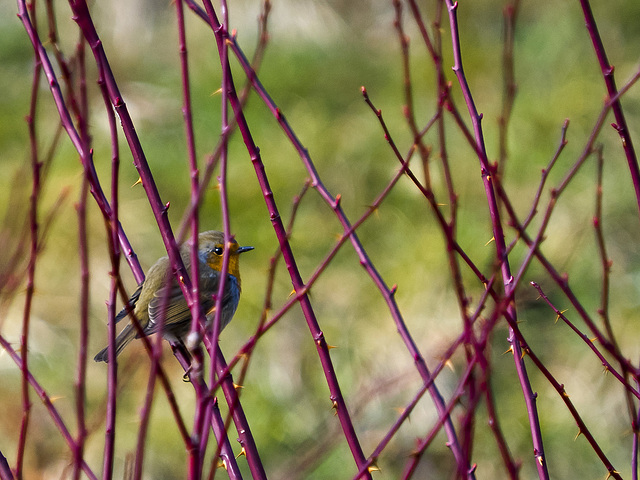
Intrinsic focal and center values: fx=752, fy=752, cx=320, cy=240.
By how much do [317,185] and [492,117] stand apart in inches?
194

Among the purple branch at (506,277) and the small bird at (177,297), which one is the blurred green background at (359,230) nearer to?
the small bird at (177,297)

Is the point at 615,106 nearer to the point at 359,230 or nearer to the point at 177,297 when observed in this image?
the point at 177,297

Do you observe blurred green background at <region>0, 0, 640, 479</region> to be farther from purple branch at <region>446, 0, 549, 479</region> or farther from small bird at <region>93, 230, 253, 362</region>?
purple branch at <region>446, 0, 549, 479</region>

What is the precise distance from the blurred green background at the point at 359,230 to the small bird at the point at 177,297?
0.79m

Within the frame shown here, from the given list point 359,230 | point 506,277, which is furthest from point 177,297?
point 506,277

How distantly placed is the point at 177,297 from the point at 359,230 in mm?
2304

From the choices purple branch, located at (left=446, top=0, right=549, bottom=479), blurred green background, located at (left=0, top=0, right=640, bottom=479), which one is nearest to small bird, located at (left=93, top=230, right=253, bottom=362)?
blurred green background, located at (left=0, top=0, right=640, bottom=479)

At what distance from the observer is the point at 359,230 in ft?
19.7

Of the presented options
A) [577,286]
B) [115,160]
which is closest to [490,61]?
[577,286]

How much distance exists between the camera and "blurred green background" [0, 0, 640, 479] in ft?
16.1

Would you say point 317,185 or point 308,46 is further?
point 308,46

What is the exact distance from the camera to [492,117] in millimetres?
6539

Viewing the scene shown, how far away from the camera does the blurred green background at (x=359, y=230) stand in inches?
193

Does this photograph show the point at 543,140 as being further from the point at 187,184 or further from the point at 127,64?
the point at 127,64
